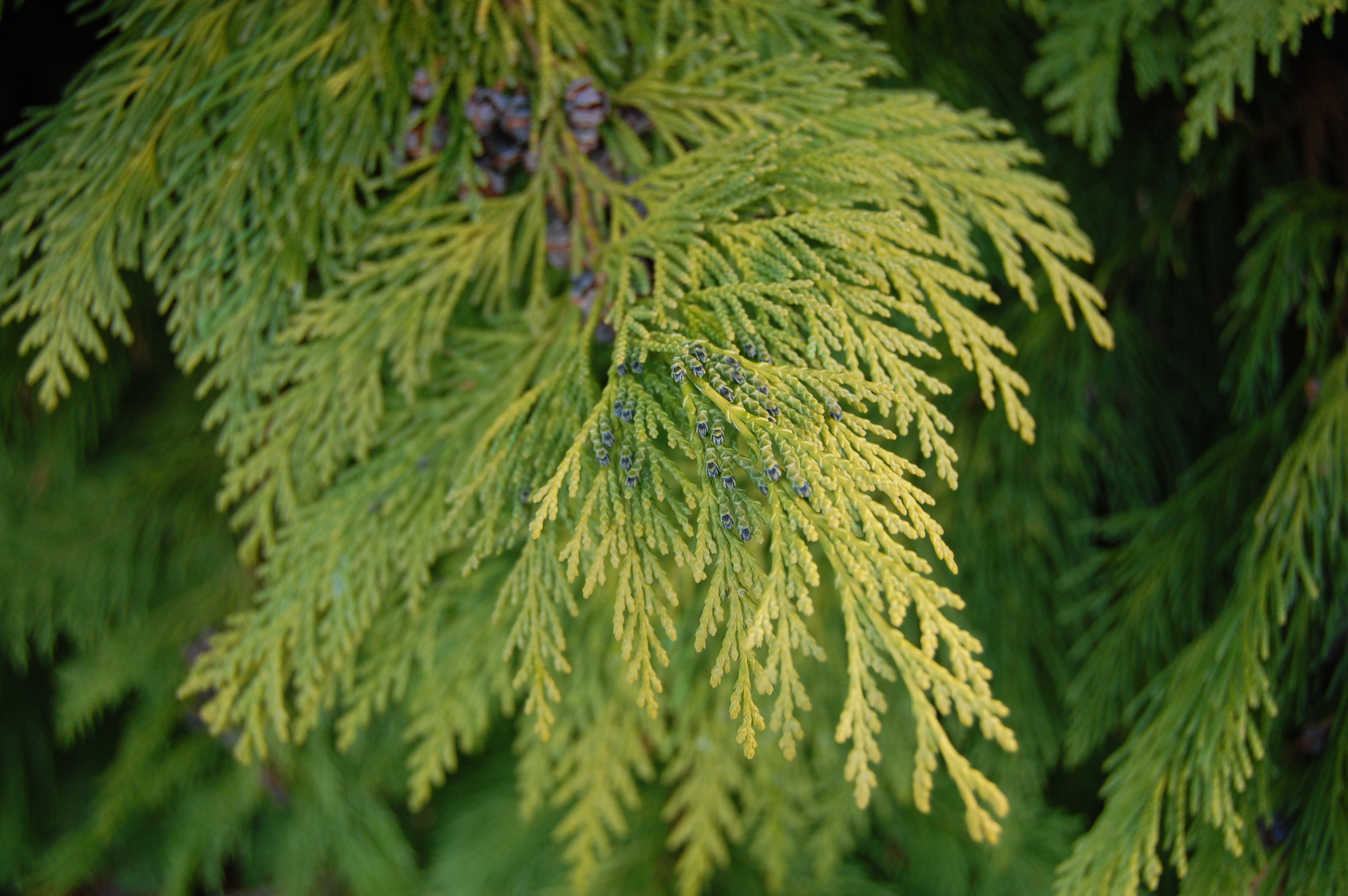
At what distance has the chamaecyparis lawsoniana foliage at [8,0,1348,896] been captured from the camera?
0.90 meters

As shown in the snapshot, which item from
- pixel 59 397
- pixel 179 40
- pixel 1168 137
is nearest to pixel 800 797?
pixel 1168 137

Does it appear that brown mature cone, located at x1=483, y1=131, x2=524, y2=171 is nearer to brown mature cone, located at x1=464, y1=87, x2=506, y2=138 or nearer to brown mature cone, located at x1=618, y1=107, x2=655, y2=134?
brown mature cone, located at x1=464, y1=87, x2=506, y2=138

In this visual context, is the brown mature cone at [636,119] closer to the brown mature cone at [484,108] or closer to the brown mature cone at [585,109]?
the brown mature cone at [585,109]

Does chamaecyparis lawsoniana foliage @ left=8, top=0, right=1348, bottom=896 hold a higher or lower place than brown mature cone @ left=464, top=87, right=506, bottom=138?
lower

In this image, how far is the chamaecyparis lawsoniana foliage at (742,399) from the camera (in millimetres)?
897

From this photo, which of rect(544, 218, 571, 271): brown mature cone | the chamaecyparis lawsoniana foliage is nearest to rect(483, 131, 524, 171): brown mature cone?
the chamaecyparis lawsoniana foliage

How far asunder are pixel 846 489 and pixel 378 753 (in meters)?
1.70

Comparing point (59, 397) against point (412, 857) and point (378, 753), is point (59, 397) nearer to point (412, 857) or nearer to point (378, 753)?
point (378, 753)

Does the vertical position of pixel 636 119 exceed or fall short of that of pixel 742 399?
it exceeds it

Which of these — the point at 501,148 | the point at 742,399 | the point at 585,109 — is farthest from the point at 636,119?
the point at 742,399

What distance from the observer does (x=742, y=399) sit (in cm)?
83

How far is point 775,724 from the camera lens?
82 centimetres

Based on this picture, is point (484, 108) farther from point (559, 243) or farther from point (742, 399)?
point (742, 399)

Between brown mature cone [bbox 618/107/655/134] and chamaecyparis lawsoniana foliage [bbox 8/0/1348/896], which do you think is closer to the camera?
chamaecyparis lawsoniana foliage [bbox 8/0/1348/896]
